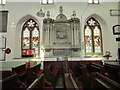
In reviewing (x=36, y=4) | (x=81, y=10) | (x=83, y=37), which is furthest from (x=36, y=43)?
(x=81, y=10)

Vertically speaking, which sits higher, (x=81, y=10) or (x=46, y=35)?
(x=81, y=10)

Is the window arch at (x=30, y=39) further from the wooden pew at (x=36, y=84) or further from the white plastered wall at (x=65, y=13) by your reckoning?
the wooden pew at (x=36, y=84)

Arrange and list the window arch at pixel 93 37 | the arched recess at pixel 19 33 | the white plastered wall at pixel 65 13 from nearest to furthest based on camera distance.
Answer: the white plastered wall at pixel 65 13 < the arched recess at pixel 19 33 < the window arch at pixel 93 37

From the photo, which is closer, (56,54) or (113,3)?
(56,54)

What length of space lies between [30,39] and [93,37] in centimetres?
517

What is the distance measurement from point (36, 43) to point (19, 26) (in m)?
1.99

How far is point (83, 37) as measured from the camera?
8070 mm

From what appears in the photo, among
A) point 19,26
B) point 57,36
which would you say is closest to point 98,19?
point 57,36

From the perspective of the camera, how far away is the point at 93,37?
27.6 ft

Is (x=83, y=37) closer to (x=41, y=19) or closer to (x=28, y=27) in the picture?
(x=41, y=19)

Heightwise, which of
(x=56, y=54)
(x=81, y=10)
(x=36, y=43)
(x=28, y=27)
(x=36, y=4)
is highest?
(x=36, y=4)

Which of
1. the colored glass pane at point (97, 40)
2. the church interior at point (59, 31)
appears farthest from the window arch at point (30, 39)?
the colored glass pane at point (97, 40)

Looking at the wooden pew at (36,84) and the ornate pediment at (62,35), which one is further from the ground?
the ornate pediment at (62,35)

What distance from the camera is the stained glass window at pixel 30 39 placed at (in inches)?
324
